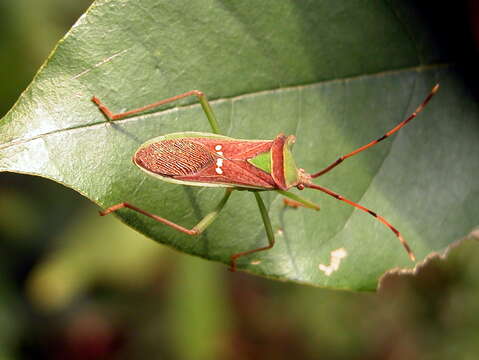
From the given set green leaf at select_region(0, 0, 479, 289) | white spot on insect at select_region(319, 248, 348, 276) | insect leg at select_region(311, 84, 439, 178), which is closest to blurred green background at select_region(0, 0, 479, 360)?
green leaf at select_region(0, 0, 479, 289)

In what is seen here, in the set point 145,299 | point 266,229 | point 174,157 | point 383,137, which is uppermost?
point 174,157

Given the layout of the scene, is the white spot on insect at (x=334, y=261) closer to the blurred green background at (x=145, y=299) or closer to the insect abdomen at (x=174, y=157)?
the insect abdomen at (x=174, y=157)

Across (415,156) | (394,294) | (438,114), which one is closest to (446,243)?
(415,156)

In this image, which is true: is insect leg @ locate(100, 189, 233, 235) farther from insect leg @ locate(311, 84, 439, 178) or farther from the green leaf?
insect leg @ locate(311, 84, 439, 178)

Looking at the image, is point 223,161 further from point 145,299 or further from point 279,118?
point 145,299

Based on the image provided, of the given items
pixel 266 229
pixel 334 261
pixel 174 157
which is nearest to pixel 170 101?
pixel 174 157

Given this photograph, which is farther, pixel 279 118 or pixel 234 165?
pixel 234 165

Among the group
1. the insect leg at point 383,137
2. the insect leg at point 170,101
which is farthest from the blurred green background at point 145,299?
the insect leg at point 170,101
